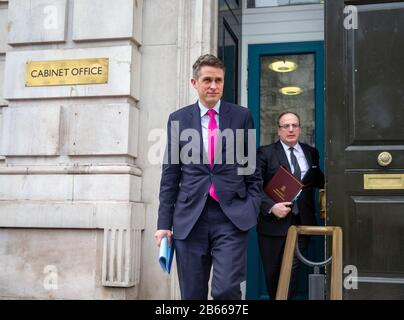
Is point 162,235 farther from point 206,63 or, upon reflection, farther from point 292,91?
point 292,91

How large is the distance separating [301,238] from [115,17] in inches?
116

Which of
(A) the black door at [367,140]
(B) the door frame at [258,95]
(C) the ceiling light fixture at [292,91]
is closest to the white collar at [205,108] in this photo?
(A) the black door at [367,140]

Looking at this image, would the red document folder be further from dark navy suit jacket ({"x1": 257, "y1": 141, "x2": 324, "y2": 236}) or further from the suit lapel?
the suit lapel

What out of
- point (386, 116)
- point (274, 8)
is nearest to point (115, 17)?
point (274, 8)

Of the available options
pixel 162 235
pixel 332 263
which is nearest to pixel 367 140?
pixel 332 263

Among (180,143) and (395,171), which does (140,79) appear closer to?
(180,143)

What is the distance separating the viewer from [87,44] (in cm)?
577

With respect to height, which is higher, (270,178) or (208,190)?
(270,178)

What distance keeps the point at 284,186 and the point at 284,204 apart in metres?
0.16

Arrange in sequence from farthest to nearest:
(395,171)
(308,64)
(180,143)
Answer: (308,64) → (395,171) → (180,143)

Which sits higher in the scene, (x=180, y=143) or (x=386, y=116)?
(x=386, y=116)

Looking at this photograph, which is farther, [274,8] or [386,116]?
[274,8]

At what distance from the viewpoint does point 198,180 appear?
3760 millimetres

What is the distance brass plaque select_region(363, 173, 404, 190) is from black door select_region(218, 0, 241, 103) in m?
1.80
